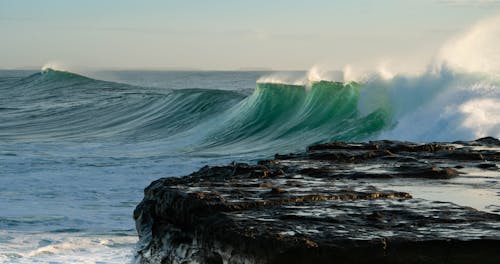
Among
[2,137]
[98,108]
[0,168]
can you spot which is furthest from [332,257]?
[98,108]

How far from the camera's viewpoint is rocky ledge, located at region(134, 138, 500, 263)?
93.5 inches

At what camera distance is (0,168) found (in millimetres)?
13375

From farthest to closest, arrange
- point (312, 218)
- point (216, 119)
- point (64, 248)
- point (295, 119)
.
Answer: point (216, 119)
point (295, 119)
point (64, 248)
point (312, 218)

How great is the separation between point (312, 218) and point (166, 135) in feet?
62.7

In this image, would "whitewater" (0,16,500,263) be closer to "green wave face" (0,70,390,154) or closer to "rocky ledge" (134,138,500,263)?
"green wave face" (0,70,390,154)

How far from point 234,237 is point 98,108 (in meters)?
28.6

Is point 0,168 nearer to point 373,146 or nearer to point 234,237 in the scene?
point 373,146

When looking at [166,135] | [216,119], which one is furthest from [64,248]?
[216,119]

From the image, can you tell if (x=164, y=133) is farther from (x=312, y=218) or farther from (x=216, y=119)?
(x=312, y=218)

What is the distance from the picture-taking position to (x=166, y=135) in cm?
2172

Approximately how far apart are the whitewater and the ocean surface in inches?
0.9

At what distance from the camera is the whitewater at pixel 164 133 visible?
813 cm

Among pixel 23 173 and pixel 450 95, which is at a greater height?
pixel 450 95

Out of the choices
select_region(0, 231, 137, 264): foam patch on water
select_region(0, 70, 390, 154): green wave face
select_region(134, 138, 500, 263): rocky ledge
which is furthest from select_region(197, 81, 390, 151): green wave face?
select_region(134, 138, 500, 263): rocky ledge
